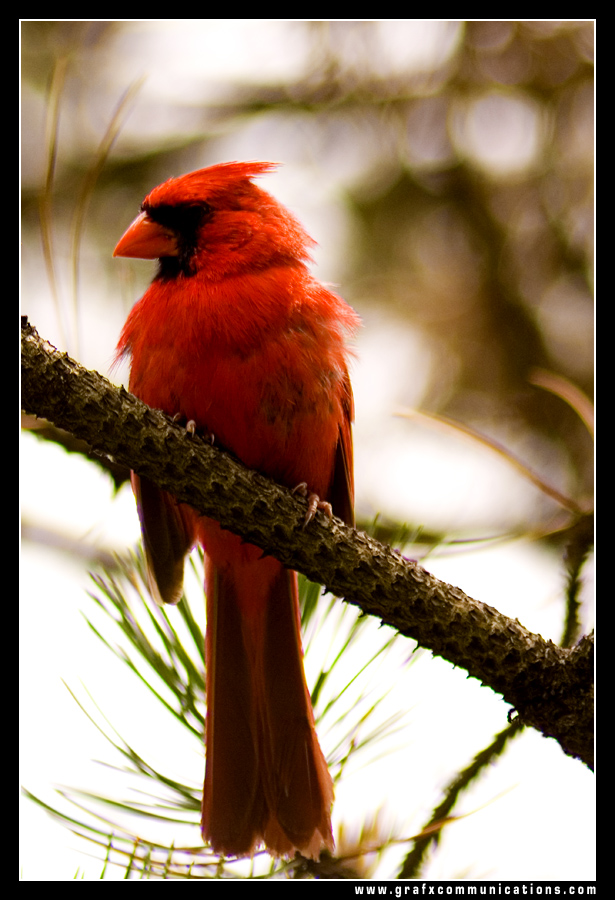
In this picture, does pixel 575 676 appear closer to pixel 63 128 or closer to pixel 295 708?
pixel 295 708

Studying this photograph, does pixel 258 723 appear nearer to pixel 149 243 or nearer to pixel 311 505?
pixel 311 505

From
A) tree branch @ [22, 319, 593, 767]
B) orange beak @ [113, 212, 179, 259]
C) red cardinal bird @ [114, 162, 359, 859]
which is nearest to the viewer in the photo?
tree branch @ [22, 319, 593, 767]

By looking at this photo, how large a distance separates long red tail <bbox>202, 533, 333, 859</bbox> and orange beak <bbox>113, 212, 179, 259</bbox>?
0.67 meters

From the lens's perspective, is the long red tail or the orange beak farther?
the orange beak

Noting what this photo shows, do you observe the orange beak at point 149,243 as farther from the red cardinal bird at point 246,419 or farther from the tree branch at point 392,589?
the tree branch at point 392,589

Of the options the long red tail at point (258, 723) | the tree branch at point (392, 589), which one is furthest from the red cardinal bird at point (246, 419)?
the tree branch at point (392, 589)

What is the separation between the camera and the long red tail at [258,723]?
1560mm

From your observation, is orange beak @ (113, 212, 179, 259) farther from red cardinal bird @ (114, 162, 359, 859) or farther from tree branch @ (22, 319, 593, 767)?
tree branch @ (22, 319, 593, 767)

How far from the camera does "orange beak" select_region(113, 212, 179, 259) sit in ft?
6.40

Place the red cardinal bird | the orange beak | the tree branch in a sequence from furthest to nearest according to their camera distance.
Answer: the orange beak < the red cardinal bird < the tree branch

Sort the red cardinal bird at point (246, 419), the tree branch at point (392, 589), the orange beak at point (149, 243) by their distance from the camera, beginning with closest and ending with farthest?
the tree branch at point (392, 589) < the red cardinal bird at point (246, 419) < the orange beak at point (149, 243)

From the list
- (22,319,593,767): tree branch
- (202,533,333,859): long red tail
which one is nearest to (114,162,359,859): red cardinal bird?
(202,533,333,859): long red tail

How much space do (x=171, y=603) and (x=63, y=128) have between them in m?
1.43

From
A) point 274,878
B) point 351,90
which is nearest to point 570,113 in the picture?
point 351,90
